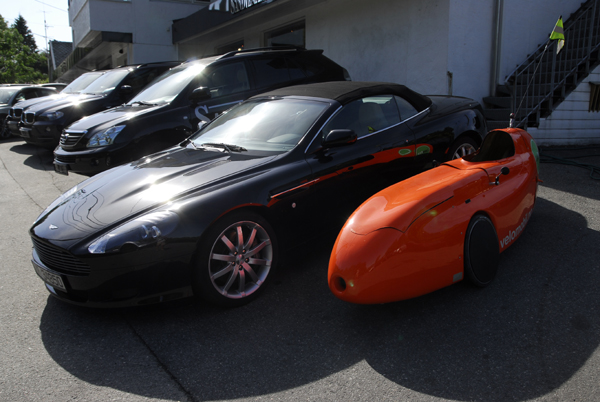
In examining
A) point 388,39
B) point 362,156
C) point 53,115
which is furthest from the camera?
point 388,39

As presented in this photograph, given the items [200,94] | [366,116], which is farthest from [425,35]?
[366,116]

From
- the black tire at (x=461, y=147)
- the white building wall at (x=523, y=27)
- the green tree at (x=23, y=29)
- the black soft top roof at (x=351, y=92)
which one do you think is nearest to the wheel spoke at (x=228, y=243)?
the black soft top roof at (x=351, y=92)

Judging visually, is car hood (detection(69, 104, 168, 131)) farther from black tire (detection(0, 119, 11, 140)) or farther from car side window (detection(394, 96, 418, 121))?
black tire (detection(0, 119, 11, 140))

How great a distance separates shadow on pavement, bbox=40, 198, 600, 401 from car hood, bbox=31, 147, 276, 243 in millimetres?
613

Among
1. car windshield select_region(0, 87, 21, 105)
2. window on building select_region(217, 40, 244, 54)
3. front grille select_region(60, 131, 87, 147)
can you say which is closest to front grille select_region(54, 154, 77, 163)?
front grille select_region(60, 131, 87, 147)

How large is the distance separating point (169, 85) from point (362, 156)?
A: 3967mm

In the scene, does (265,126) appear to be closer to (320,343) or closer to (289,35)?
(320,343)

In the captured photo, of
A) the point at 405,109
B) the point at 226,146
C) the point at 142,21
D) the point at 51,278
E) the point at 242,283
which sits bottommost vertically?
the point at 242,283

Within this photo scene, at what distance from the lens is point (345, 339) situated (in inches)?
111

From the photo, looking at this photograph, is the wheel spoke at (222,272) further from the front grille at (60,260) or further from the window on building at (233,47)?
the window on building at (233,47)

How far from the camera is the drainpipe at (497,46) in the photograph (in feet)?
29.0

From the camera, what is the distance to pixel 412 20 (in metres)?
8.97

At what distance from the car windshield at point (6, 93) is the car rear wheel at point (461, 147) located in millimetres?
14113

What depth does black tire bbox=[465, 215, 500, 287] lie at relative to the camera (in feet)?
10.2
